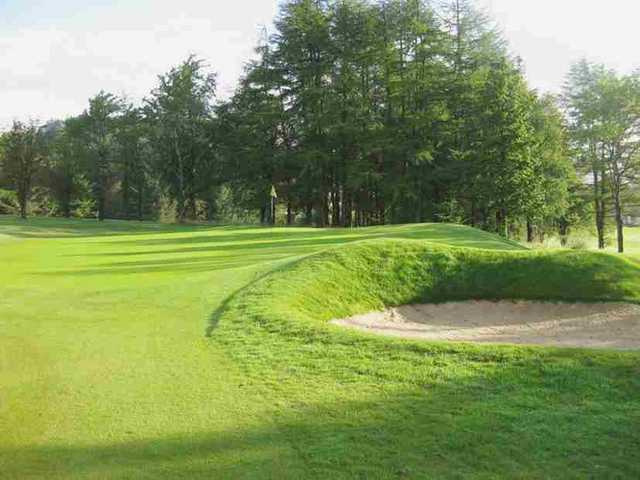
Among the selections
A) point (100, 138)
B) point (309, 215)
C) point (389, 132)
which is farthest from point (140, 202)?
point (389, 132)

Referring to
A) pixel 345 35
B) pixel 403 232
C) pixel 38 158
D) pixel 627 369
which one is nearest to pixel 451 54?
pixel 345 35

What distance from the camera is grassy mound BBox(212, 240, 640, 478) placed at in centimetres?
394

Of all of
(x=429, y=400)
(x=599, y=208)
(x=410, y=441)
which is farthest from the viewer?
(x=599, y=208)

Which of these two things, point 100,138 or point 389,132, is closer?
point 389,132

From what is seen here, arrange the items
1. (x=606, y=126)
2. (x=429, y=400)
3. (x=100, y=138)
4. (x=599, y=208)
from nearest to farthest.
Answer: (x=429, y=400) → (x=606, y=126) → (x=599, y=208) → (x=100, y=138)

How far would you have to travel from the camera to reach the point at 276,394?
534 cm

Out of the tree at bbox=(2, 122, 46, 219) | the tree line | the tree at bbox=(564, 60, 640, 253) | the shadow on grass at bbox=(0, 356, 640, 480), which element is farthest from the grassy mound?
the tree at bbox=(2, 122, 46, 219)

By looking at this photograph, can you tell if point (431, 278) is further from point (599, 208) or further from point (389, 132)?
point (599, 208)

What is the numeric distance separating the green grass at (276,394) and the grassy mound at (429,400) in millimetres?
18

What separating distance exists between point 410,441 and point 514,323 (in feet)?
22.2

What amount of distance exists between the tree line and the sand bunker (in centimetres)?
2576

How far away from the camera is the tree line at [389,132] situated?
126 feet

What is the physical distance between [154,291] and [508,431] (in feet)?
24.3

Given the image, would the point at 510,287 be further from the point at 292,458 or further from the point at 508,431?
the point at 292,458
